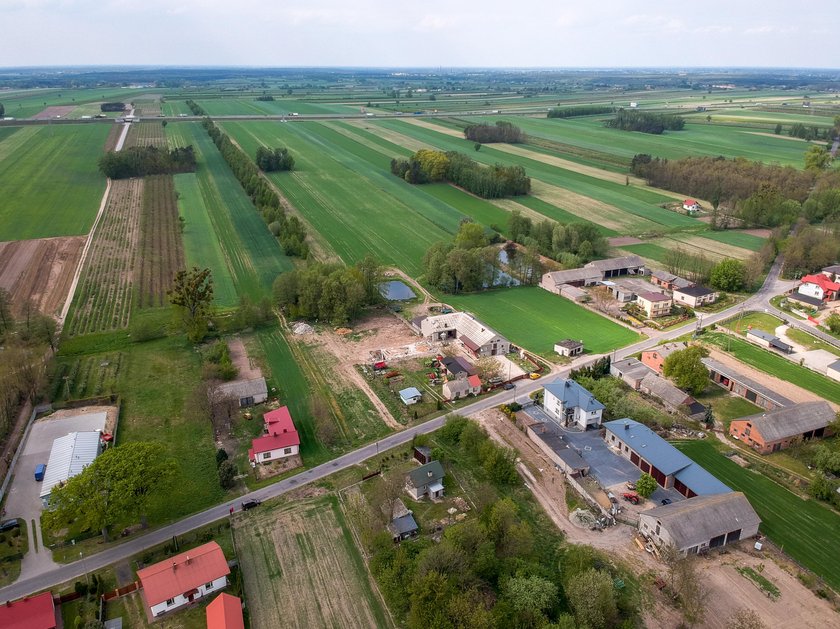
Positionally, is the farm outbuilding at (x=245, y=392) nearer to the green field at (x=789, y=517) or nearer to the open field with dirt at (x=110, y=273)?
the open field with dirt at (x=110, y=273)

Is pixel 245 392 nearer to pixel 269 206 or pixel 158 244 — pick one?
pixel 158 244

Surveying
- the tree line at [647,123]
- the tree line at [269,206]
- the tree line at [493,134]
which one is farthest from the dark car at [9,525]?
the tree line at [647,123]

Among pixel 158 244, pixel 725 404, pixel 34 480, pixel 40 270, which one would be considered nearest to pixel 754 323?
pixel 725 404

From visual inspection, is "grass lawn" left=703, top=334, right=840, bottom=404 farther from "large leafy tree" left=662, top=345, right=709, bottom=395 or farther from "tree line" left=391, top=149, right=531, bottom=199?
"tree line" left=391, top=149, right=531, bottom=199

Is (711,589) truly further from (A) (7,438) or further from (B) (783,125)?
(B) (783,125)

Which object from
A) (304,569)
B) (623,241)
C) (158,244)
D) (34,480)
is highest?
(158,244)

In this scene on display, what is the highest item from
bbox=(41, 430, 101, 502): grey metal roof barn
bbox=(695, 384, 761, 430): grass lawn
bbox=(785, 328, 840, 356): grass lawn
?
bbox=(41, 430, 101, 502): grey metal roof barn

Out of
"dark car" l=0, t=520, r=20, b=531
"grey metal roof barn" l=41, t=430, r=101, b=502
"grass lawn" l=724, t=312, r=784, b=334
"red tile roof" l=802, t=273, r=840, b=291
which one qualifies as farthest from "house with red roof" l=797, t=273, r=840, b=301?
"dark car" l=0, t=520, r=20, b=531
